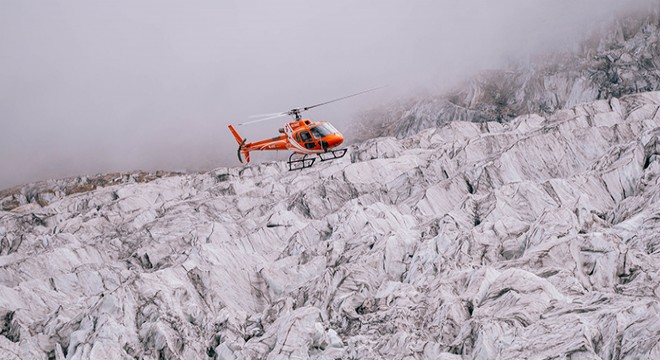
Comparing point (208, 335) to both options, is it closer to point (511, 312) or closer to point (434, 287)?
point (434, 287)

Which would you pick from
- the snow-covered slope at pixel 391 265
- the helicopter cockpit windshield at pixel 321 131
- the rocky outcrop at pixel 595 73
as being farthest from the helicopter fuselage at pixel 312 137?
the rocky outcrop at pixel 595 73

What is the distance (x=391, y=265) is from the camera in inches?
2945

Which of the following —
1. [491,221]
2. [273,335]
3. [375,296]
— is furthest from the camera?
[491,221]

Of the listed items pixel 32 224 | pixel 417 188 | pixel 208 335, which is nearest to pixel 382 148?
pixel 417 188

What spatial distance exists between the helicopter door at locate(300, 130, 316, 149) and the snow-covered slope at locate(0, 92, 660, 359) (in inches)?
521

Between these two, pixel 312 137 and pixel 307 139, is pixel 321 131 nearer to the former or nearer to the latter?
pixel 312 137

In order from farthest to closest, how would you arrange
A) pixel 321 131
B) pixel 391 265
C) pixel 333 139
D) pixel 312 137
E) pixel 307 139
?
1. pixel 391 265
2. pixel 307 139
3. pixel 312 137
4. pixel 321 131
5. pixel 333 139

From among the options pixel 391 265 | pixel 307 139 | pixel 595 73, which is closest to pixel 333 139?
pixel 307 139

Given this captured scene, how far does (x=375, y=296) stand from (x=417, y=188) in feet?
145

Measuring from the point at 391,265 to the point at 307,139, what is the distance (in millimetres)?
17034

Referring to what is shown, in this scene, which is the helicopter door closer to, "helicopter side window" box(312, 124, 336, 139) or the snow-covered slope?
"helicopter side window" box(312, 124, 336, 139)

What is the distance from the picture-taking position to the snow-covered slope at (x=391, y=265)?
5206cm

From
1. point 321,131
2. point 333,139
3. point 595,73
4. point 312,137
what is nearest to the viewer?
Answer: point 333,139

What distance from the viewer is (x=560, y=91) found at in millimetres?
185750
